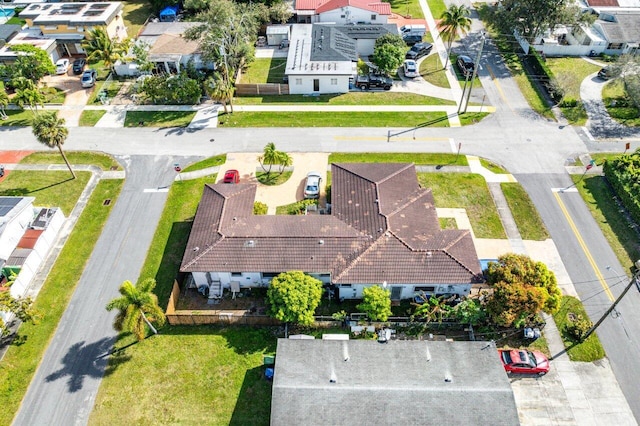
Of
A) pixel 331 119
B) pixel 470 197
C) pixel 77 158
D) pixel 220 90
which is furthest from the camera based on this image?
pixel 331 119

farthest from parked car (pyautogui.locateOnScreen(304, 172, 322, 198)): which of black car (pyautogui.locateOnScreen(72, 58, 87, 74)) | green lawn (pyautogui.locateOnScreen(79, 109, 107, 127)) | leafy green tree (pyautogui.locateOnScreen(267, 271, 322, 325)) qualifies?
black car (pyautogui.locateOnScreen(72, 58, 87, 74))

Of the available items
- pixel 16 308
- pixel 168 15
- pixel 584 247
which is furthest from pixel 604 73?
pixel 16 308

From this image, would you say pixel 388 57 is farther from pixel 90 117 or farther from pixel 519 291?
pixel 90 117

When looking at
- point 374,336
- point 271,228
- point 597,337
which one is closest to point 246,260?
point 271,228

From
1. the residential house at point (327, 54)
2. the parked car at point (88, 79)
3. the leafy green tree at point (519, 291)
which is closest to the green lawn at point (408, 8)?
the residential house at point (327, 54)

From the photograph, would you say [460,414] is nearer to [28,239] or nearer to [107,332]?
[107,332]

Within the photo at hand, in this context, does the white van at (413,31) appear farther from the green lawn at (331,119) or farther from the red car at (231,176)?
the red car at (231,176)
